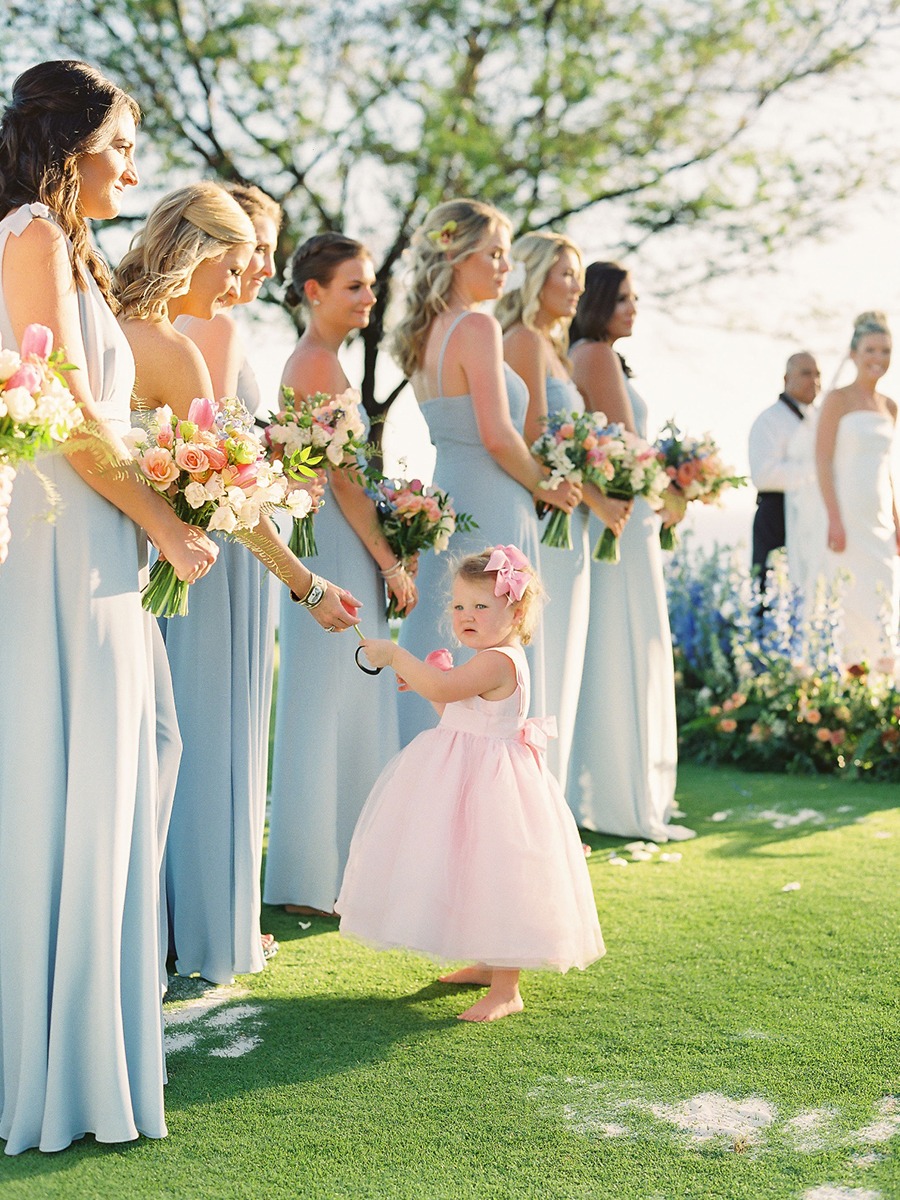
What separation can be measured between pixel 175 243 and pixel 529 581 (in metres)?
1.50

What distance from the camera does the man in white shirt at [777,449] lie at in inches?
432

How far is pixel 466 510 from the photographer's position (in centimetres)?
588

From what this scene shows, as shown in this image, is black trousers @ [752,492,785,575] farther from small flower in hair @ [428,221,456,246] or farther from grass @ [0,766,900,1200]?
small flower in hair @ [428,221,456,246]

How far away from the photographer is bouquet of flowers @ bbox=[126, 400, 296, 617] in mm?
3270

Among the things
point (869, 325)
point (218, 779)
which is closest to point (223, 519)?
point (218, 779)

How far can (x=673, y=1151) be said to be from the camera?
10.9ft

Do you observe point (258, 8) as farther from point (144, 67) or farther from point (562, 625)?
point (562, 625)

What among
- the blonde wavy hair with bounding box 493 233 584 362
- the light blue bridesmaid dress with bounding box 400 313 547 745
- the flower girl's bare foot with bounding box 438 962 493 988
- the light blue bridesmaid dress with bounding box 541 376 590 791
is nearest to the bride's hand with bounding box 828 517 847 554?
the light blue bridesmaid dress with bounding box 541 376 590 791

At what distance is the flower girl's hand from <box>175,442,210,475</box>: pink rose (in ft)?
3.77

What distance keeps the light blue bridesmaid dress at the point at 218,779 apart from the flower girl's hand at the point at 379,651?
0.52 metres

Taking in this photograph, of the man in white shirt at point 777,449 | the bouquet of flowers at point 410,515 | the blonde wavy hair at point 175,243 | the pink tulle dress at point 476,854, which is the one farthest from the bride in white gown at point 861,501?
the blonde wavy hair at point 175,243

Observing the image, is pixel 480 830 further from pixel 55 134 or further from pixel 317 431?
pixel 55 134

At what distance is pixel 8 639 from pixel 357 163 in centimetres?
1385

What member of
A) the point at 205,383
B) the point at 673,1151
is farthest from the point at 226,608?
the point at 673,1151
